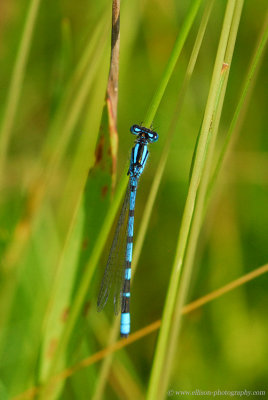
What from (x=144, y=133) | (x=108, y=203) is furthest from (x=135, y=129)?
(x=108, y=203)

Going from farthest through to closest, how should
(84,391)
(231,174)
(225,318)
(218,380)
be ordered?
1. (231,174)
2. (225,318)
3. (218,380)
4. (84,391)

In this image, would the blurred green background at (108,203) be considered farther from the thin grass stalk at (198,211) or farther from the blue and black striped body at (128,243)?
the thin grass stalk at (198,211)

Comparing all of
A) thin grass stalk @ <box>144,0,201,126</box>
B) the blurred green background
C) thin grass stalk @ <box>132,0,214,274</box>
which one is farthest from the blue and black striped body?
thin grass stalk @ <box>144,0,201,126</box>

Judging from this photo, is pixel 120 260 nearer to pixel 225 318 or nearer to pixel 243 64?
pixel 225 318

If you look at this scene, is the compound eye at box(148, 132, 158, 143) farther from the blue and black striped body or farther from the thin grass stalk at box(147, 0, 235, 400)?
the thin grass stalk at box(147, 0, 235, 400)

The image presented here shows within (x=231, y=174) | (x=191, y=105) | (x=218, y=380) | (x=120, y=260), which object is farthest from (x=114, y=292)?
(x=191, y=105)

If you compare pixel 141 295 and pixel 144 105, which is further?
pixel 144 105
